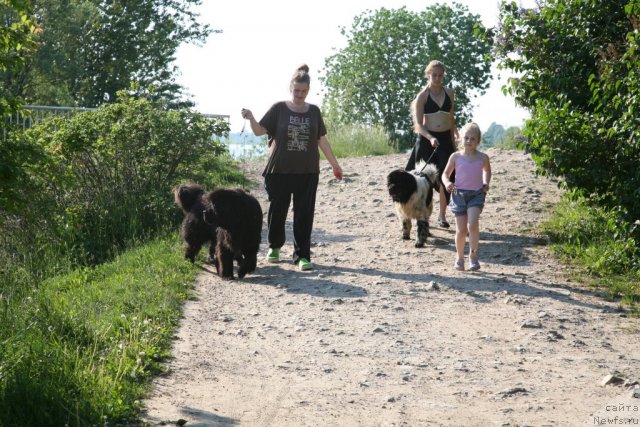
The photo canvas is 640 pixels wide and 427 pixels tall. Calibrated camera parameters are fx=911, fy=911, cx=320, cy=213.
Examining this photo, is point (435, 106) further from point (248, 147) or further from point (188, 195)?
point (248, 147)

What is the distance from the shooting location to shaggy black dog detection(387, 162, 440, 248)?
11.5 metres

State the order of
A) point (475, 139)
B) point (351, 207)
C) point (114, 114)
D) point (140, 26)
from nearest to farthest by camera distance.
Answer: point (475, 139) → point (114, 114) → point (351, 207) → point (140, 26)

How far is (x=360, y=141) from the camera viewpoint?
22625 mm

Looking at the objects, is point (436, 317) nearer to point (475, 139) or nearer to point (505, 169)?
point (475, 139)

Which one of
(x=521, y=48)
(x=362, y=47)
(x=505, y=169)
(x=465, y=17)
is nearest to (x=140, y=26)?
(x=362, y=47)

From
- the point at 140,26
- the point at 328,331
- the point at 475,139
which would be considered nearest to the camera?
the point at 328,331

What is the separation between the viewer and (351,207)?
15.3m

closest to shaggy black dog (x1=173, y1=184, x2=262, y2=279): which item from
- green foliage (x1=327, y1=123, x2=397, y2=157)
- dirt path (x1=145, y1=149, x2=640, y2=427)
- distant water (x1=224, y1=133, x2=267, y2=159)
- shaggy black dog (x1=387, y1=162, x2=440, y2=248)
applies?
dirt path (x1=145, y1=149, x2=640, y2=427)

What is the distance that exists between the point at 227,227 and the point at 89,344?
3096 millimetres

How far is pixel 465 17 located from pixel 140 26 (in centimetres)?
1127

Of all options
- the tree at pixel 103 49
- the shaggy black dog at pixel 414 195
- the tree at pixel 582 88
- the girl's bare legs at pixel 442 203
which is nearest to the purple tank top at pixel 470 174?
the tree at pixel 582 88

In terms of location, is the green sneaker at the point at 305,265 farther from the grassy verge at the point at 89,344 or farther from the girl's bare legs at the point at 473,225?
the girl's bare legs at the point at 473,225

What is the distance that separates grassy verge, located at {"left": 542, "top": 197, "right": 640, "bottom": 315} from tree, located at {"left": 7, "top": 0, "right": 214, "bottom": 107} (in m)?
17.4

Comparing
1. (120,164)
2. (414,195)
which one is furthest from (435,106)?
(120,164)
